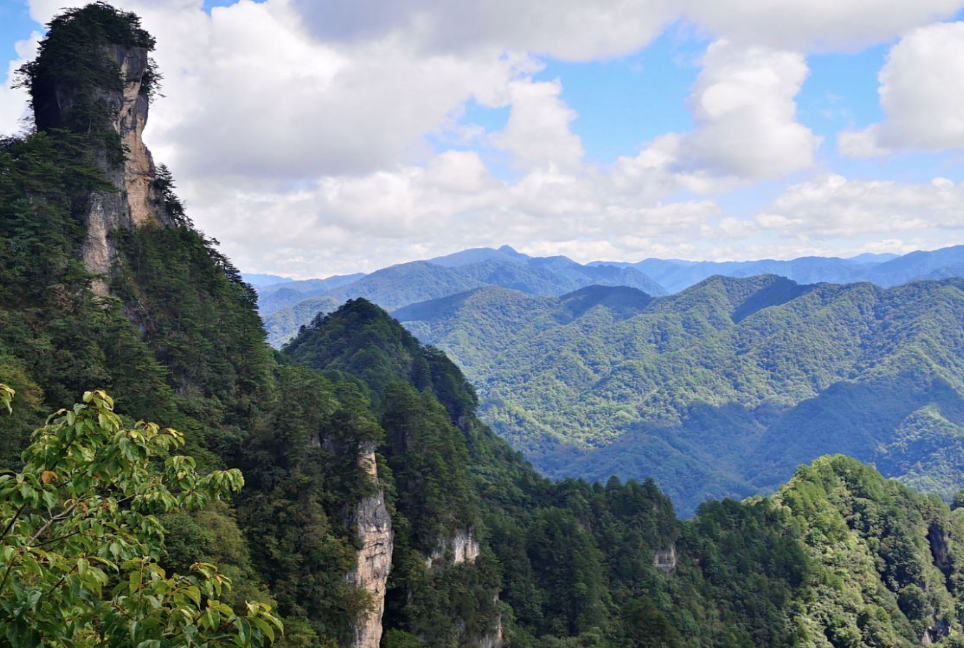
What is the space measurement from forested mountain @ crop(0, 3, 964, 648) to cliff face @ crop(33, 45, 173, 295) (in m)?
0.18

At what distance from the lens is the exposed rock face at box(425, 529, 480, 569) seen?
53000 mm

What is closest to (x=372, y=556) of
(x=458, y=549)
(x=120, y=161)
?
(x=458, y=549)

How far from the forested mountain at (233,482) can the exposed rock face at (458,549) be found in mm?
182

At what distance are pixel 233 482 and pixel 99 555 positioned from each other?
2624mm

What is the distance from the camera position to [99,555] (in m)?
8.66

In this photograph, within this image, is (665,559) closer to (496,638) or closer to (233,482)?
(496,638)

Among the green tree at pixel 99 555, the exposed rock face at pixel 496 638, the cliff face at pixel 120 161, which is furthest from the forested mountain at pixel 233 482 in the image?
the exposed rock face at pixel 496 638

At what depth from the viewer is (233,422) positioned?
1944 inches

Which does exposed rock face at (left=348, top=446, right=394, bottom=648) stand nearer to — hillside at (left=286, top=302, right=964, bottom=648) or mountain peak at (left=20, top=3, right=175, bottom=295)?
hillside at (left=286, top=302, right=964, bottom=648)

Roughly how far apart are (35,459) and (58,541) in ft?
3.79

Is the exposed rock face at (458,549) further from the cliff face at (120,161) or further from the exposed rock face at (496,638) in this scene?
the cliff face at (120,161)

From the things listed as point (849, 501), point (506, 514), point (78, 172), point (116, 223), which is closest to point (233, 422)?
point (116, 223)

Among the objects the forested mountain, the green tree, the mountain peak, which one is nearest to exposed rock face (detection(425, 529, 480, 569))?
the forested mountain

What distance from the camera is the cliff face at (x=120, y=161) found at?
47.3 metres
